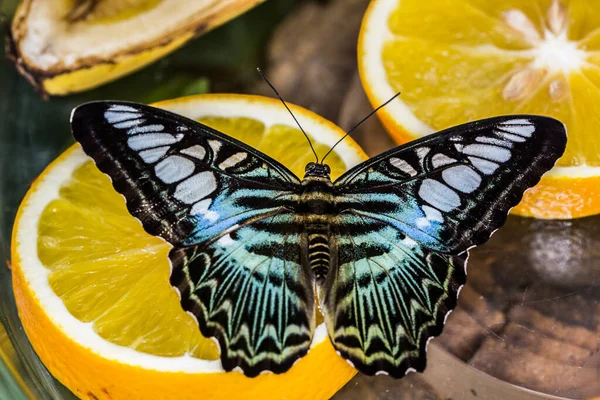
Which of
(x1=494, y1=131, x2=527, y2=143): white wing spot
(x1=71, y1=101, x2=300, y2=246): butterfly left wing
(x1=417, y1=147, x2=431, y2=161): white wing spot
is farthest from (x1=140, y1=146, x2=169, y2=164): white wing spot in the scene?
(x1=494, y1=131, x2=527, y2=143): white wing spot

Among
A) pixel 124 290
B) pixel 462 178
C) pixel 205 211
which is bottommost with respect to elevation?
pixel 124 290

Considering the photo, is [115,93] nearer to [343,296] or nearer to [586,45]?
[343,296]

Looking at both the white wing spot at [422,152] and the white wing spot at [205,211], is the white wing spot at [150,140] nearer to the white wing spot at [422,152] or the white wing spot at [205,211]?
the white wing spot at [205,211]

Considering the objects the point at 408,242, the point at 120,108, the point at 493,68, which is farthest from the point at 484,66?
the point at 120,108

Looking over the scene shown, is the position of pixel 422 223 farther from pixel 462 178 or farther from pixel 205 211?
pixel 205 211

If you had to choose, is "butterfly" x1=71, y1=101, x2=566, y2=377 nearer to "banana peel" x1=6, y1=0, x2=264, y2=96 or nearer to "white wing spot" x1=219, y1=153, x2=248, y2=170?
"white wing spot" x1=219, y1=153, x2=248, y2=170

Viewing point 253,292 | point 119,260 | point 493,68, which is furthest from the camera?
point 493,68

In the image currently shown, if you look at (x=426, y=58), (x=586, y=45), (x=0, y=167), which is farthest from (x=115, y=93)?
(x=586, y=45)

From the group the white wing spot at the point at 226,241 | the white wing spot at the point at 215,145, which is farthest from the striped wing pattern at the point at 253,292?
the white wing spot at the point at 215,145
